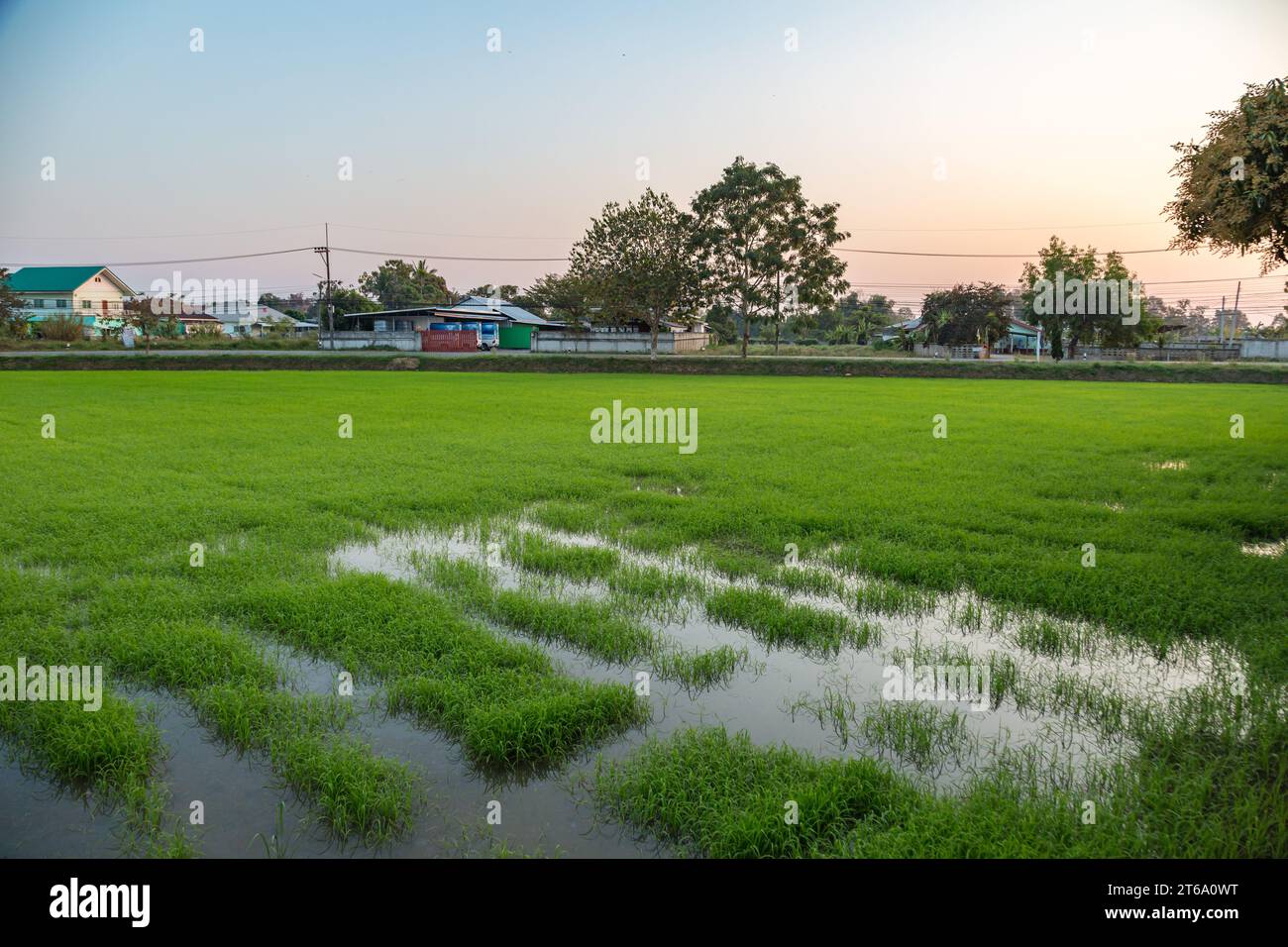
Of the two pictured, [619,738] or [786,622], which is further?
[786,622]

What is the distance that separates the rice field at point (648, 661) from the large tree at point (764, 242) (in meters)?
38.9

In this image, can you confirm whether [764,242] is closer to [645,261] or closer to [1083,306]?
[645,261]

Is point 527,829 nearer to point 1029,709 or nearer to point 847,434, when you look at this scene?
point 1029,709

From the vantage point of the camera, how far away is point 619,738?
411cm

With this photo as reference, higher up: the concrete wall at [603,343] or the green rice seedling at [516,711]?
the concrete wall at [603,343]

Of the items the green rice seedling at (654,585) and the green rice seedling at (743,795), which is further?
the green rice seedling at (654,585)

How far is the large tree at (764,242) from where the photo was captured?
4822 cm

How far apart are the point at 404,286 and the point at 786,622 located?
87.0 meters

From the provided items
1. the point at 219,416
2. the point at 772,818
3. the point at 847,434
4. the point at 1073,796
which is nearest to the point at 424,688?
the point at 772,818

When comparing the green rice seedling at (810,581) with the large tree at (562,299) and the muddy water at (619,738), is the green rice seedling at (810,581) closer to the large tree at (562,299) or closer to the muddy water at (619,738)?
the muddy water at (619,738)

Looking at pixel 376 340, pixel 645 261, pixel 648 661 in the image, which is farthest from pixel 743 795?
pixel 376 340

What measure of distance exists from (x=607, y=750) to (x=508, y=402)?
20.1 metres

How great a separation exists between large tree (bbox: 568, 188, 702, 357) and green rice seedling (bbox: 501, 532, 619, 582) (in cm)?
4293

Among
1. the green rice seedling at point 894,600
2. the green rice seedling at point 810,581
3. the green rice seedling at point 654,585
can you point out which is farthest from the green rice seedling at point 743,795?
the green rice seedling at point 810,581
